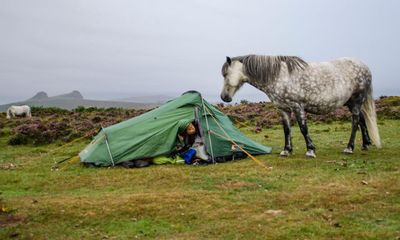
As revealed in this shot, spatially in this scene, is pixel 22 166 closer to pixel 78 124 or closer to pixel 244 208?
pixel 244 208

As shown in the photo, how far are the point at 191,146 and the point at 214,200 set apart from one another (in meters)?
5.04

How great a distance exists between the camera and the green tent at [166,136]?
1402 cm

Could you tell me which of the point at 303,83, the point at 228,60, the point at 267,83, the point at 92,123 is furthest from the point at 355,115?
the point at 92,123

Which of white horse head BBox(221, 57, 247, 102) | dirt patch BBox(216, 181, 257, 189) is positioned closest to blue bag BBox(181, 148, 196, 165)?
white horse head BBox(221, 57, 247, 102)

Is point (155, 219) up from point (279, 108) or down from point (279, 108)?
down

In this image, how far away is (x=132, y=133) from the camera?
14.5m

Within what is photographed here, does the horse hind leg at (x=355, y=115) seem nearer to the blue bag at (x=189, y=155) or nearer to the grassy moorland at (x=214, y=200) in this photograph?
the grassy moorland at (x=214, y=200)

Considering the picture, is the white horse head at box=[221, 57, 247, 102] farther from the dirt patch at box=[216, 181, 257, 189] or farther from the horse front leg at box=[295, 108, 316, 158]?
the dirt patch at box=[216, 181, 257, 189]

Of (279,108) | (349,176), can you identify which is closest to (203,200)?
(349,176)

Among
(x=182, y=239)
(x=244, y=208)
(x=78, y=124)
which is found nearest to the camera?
(x=182, y=239)

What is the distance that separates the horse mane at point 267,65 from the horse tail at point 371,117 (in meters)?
2.57

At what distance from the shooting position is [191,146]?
568 inches

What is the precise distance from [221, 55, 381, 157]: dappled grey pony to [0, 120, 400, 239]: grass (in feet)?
4.78

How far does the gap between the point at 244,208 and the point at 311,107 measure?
5620 mm
